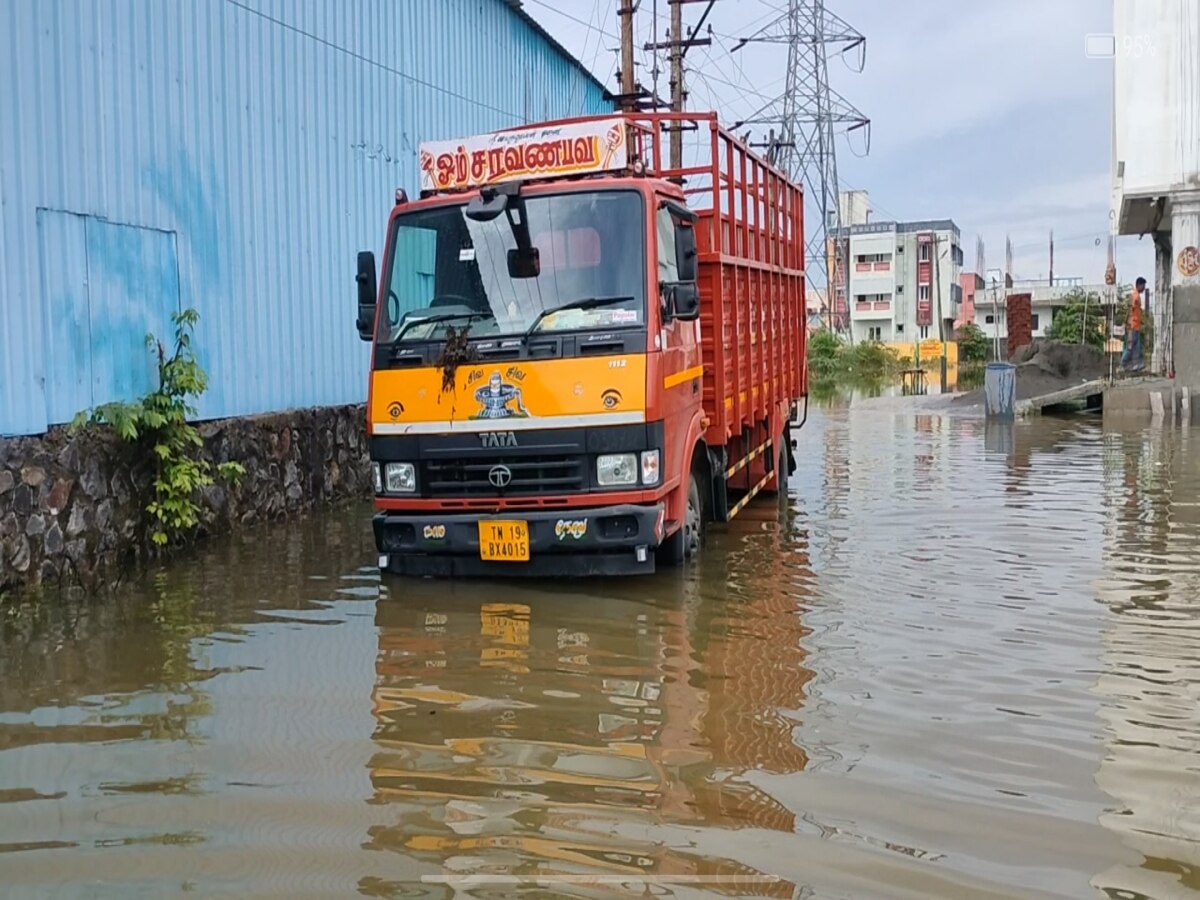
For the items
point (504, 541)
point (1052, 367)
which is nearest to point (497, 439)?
point (504, 541)

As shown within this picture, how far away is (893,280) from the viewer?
69.6 metres

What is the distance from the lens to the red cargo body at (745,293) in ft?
27.7

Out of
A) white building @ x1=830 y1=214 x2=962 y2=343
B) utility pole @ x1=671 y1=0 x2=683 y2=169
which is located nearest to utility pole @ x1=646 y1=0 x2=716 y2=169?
utility pole @ x1=671 y1=0 x2=683 y2=169

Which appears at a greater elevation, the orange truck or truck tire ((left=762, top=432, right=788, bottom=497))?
the orange truck

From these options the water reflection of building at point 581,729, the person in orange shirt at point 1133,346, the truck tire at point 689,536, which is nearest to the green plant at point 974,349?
the person in orange shirt at point 1133,346

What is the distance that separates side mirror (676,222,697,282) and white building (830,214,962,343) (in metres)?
64.1

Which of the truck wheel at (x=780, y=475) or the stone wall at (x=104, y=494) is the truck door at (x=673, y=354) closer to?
the truck wheel at (x=780, y=475)

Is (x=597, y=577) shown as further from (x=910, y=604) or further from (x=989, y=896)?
(x=989, y=896)

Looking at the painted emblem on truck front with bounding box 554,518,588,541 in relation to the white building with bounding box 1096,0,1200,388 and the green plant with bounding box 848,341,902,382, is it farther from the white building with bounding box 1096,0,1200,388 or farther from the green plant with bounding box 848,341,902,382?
the green plant with bounding box 848,341,902,382

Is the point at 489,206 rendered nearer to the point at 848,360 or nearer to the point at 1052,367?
the point at 1052,367

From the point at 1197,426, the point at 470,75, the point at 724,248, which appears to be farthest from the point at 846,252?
the point at 724,248

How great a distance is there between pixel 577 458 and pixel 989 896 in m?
4.03

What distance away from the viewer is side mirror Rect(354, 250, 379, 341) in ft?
24.7

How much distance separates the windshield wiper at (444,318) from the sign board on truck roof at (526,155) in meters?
1.04
